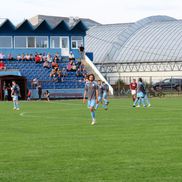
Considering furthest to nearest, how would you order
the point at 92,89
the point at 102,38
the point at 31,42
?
the point at 102,38, the point at 31,42, the point at 92,89

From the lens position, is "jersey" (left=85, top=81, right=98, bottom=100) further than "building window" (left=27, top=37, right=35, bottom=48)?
No

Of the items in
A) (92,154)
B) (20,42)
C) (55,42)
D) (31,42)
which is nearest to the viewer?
(92,154)

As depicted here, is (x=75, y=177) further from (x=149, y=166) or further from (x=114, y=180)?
(x=149, y=166)

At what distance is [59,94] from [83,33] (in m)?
17.3

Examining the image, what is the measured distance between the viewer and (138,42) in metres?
97.6

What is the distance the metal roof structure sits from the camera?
93.1m

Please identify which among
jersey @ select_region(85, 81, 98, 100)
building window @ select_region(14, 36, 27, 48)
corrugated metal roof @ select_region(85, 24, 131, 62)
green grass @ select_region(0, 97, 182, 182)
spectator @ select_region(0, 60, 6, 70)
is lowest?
green grass @ select_region(0, 97, 182, 182)

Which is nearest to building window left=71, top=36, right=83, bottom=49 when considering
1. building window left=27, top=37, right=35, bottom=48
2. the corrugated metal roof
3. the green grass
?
building window left=27, top=37, right=35, bottom=48

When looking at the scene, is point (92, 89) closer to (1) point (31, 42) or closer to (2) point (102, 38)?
(1) point (31, 42)

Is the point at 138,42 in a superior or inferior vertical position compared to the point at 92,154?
superior

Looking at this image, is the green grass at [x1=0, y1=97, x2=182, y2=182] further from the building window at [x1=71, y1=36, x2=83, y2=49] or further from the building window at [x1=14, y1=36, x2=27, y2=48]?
the building window at [x1=71, y1=36, x2=83, y2=49]

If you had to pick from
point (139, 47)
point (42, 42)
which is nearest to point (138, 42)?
point (139, 47)

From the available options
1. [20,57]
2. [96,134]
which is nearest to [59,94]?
[20,57]

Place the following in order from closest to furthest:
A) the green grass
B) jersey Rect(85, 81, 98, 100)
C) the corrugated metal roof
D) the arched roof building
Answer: the green grass → jersey Rect(85, 81, 98, 100) → the arched roof building → the corrugated metal roof
